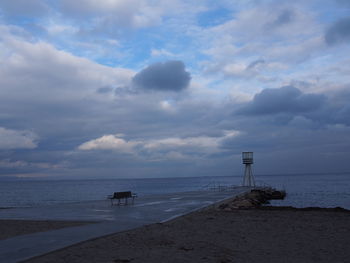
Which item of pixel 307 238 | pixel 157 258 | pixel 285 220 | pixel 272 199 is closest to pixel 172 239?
pixel 157 258

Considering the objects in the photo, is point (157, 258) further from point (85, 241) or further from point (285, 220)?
point (285, 220)

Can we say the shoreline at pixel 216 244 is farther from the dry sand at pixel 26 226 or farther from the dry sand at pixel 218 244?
the dry sand at pixel 26 226

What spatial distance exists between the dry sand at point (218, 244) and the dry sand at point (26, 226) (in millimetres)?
2854

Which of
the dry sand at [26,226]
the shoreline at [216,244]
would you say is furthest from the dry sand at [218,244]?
the dry sand at [26,226]

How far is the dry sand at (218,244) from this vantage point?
27.7 feet

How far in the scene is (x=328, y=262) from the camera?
8.32 m

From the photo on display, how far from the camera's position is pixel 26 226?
1325cm

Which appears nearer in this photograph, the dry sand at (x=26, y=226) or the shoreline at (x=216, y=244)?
the shoreline at (x=216, y=244)

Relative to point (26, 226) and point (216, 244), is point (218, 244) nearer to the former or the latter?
point (216, 244)

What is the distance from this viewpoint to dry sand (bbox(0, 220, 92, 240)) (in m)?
11.7

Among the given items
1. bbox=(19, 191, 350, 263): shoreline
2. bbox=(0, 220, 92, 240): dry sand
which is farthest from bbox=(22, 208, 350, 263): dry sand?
bbox=(0, 220, 92, 240): dry sand

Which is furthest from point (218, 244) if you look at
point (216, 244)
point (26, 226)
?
point (26, 226)

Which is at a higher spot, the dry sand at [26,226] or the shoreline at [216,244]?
the dry sand at [26,226]

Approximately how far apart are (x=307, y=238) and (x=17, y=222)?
10.3 m
